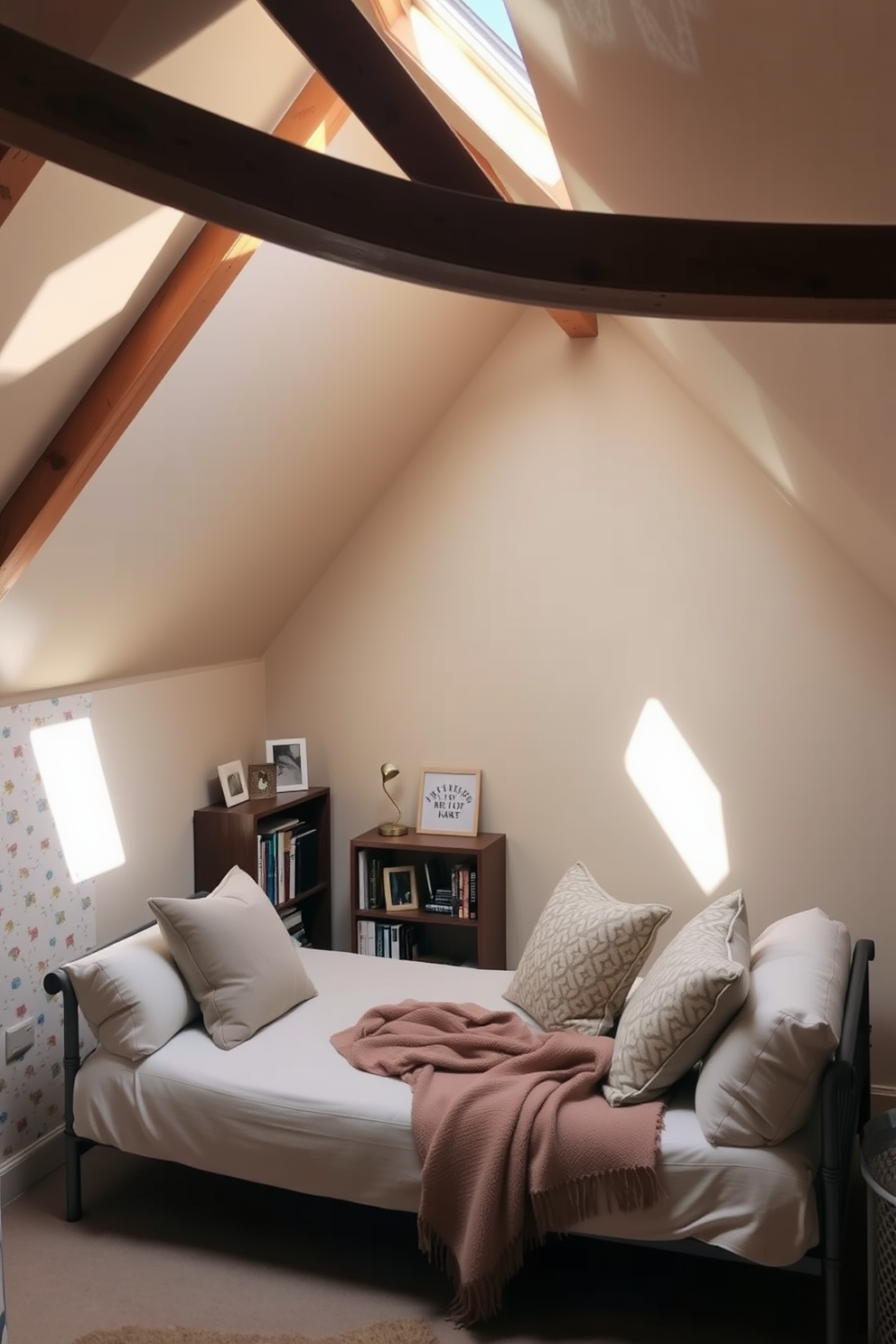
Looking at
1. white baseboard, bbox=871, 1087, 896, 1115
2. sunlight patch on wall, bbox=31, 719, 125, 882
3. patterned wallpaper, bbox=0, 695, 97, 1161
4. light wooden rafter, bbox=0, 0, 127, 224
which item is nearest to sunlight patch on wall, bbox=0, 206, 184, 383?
light wooden rafter, bbox=0, 0, 127, 224

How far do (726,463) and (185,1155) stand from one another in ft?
9.34

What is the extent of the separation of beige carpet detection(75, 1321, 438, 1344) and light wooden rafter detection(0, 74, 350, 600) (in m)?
1.83

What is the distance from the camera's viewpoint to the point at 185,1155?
296cm

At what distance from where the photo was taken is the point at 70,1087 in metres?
3.12

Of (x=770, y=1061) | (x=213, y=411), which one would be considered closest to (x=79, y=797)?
(x=213, y=411)

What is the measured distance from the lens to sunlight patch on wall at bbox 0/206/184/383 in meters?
2.37

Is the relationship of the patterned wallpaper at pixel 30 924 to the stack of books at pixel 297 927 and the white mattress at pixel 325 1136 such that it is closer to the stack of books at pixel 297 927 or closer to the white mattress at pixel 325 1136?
the white mattress at pixel 325 1136

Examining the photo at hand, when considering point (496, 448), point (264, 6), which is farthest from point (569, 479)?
point (264, 6)

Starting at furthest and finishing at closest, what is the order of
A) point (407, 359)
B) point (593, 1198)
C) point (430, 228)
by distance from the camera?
point (407, 359) < point (593, 1198) < point (430, 228)

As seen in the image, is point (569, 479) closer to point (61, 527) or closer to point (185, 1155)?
point (61, 527)

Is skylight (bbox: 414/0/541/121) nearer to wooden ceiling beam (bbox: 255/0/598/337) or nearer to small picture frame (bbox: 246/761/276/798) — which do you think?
wooden ceiling beam (bbox: 255/0/598/337)

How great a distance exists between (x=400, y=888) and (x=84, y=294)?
2630 mm

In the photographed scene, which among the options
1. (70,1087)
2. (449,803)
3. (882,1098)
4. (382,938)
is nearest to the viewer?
(70,1087)

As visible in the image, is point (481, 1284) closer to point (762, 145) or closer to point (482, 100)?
point (762, 145)
